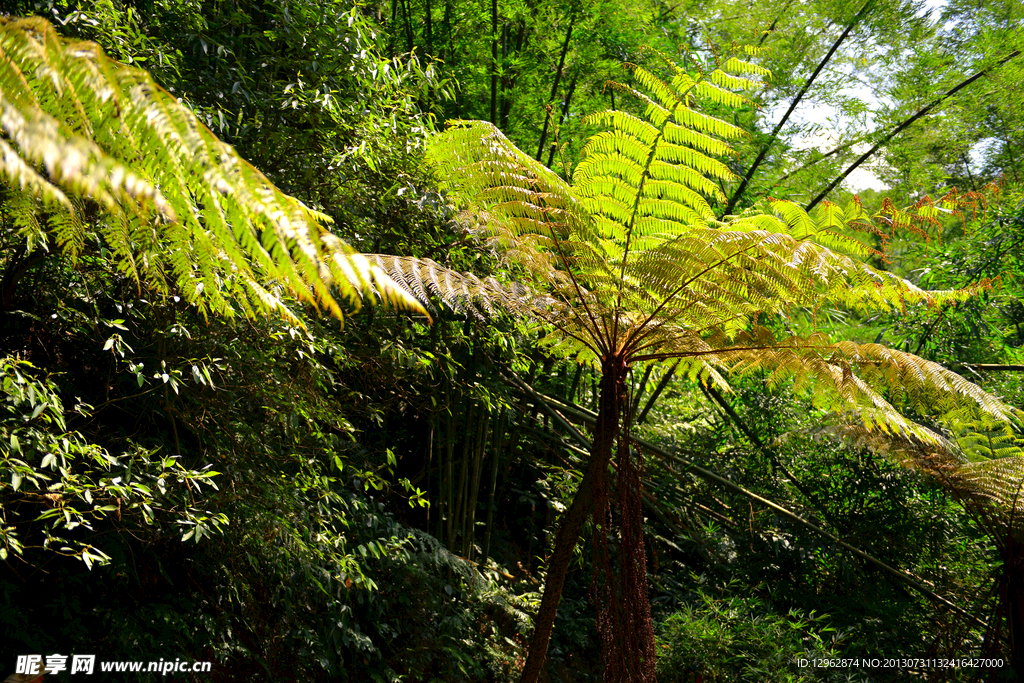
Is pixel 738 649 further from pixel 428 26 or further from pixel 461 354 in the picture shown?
pixel 428 26

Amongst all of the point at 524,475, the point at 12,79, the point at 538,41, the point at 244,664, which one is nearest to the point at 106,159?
the point at 12,79

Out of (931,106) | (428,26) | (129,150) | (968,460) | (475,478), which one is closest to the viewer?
(129,150)

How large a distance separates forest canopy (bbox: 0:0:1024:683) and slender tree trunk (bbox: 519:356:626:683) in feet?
0.04

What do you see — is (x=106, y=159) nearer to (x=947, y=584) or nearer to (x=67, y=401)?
(x=67, y=401)

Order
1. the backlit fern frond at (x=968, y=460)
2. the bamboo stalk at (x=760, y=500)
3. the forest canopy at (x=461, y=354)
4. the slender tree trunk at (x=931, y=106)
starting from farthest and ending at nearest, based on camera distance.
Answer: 1. the slender tree trunk at (x=931, y=106)
2. the bamboo stalk at (x=760, y=500)
3. the backlit fern frond at (x=968, y=460)
4. the forest canopy at (x=461, y=354)

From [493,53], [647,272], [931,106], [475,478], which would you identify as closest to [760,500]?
[475,478]

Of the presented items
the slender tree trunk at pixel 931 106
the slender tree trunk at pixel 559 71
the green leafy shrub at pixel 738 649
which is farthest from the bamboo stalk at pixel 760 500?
the slender tree trunk at pixel 931 106

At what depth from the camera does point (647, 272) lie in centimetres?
208

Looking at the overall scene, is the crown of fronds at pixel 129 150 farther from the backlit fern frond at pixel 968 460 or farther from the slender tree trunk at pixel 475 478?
the backlit fern frond at pixel 968 460

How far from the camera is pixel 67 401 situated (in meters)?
2.11

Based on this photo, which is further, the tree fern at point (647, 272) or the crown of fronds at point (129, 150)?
the tree fern at point (647, 272)

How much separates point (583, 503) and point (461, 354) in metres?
1.25

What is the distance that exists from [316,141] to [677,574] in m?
3.42

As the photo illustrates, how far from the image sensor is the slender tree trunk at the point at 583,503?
2010mm
